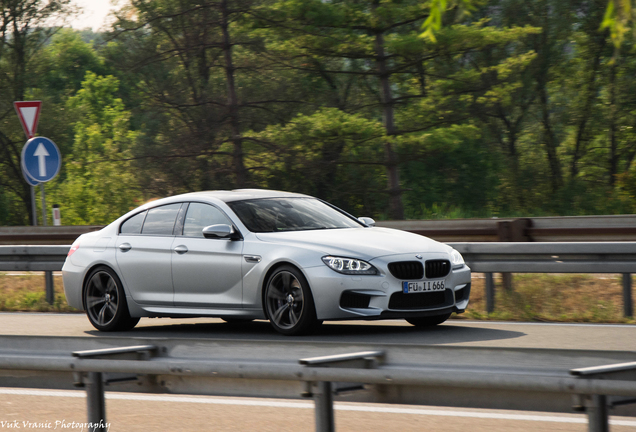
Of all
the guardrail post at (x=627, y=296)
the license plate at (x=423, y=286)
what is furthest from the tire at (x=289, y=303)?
the guardrail post at (x=627, y=296)

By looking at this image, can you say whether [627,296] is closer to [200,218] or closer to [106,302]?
[200,218]

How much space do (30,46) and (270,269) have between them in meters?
29.1

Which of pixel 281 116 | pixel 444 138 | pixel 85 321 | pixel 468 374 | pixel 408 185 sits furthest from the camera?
pixel 408 185

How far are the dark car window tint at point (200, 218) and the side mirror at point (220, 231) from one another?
291 mm

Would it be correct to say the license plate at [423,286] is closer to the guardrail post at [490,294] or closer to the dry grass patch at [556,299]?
the dry grass patch at [556,299]

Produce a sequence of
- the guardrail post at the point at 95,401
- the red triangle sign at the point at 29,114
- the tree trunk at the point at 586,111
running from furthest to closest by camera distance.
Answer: the tree trunk at the point at 586,111 → the red triangle sign at the point at 29,114 → the guardrail post at the point at 95,401

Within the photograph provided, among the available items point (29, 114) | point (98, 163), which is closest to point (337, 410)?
point (29, 114)

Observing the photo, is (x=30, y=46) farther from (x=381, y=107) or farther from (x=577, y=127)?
(x=577, y=127)

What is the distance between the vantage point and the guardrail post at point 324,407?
3410mm

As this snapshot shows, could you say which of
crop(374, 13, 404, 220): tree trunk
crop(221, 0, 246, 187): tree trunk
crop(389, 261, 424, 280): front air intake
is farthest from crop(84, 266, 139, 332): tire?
crop(374, 13, 404, 220): tree trunk

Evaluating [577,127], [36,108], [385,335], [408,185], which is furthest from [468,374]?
[577,127]

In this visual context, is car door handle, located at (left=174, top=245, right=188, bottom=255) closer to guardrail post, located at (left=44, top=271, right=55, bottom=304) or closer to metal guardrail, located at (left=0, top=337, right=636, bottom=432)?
guardrail post, located at (left=44, top=271, right=55, bottom=304)

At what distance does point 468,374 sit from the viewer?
311 cm

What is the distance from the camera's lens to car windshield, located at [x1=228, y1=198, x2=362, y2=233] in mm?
9250
